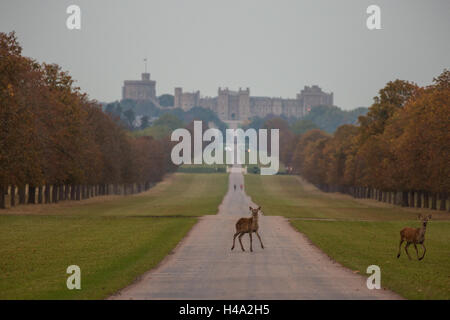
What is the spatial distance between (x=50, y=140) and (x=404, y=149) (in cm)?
3961

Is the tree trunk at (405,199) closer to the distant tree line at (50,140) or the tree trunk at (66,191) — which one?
the distant tree line at (50,140)

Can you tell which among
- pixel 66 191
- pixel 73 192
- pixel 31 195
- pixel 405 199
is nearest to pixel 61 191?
pixel 73 192

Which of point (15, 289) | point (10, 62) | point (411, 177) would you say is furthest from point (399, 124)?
point (15, 289)

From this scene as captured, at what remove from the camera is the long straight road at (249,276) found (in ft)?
68.4

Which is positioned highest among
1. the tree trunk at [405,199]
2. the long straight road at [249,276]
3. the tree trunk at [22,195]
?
the long straight road at [249,276]

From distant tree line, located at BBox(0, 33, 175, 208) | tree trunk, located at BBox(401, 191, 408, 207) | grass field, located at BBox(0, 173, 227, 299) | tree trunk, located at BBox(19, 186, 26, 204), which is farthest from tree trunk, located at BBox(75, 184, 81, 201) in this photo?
tree trunk, located at BBox(401, 191, 408, 207)

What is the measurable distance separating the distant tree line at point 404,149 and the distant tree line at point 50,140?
36994mm

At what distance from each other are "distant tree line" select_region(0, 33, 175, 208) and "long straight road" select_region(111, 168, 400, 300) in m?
34.3

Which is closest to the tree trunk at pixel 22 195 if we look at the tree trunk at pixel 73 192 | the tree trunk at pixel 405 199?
the tree trunk at pixel 73 192

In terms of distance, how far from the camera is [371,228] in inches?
2227

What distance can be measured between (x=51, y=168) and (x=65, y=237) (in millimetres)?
41651

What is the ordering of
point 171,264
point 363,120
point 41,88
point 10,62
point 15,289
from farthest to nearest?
point 363,120
point 41,88
point 10,62
point 171,264
point 15,289
